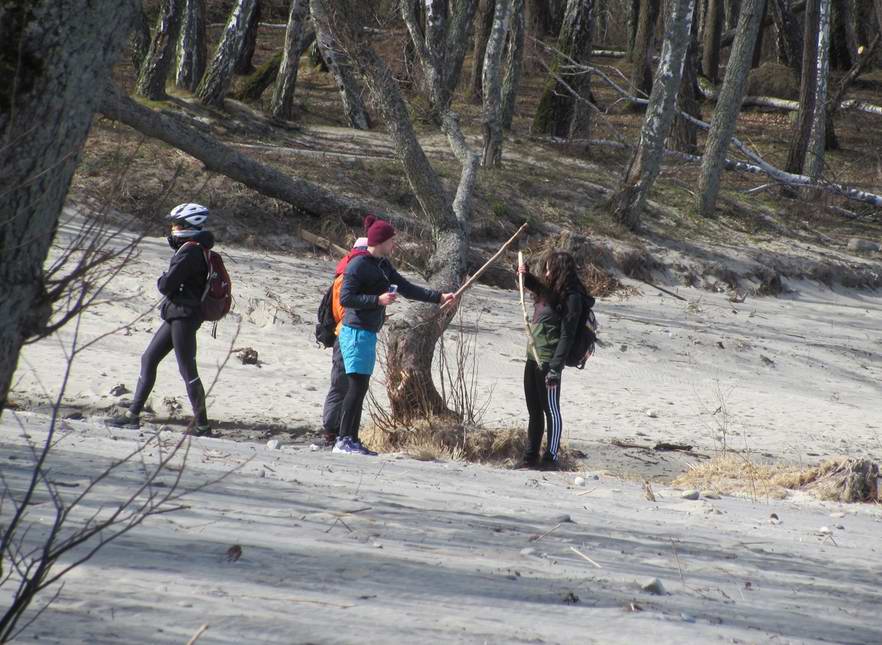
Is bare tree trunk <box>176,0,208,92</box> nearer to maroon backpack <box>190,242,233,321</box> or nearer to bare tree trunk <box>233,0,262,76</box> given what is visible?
bare tree trunk <box>233,0,262,76</box>

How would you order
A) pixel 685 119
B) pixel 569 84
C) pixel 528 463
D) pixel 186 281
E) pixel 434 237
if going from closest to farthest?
pixel 186 281, pixel 528 463, pixel 434 237, pixel 569 84, pixel 685 119

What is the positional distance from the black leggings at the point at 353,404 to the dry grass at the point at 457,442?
2.76ft

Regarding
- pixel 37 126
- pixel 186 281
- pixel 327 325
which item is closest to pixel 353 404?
pixel 327 325

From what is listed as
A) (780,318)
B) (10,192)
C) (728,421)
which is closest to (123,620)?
(10,192)

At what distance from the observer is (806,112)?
73.4ft

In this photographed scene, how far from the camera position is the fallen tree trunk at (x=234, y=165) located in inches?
565

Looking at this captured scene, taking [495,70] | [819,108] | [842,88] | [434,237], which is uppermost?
[842,88]

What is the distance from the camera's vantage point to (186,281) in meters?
7.60

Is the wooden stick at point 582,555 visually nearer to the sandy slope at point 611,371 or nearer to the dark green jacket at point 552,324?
the dark green jacket at point 552,324

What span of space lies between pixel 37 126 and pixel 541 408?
5.57 meters

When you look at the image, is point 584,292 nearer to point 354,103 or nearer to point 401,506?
point 401,506

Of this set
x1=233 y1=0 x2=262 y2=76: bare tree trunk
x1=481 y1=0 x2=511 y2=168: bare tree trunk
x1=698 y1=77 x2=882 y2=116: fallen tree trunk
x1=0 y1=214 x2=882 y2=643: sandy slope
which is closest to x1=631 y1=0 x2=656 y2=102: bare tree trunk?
x1=698 y1=77 x2=882 y2=116: fallen tree trunk

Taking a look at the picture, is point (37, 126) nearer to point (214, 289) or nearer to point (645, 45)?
point (214, 289)

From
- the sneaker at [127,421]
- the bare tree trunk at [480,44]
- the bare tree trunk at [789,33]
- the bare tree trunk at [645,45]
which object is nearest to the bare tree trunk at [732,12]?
the bare tree trunk at [789,33]
